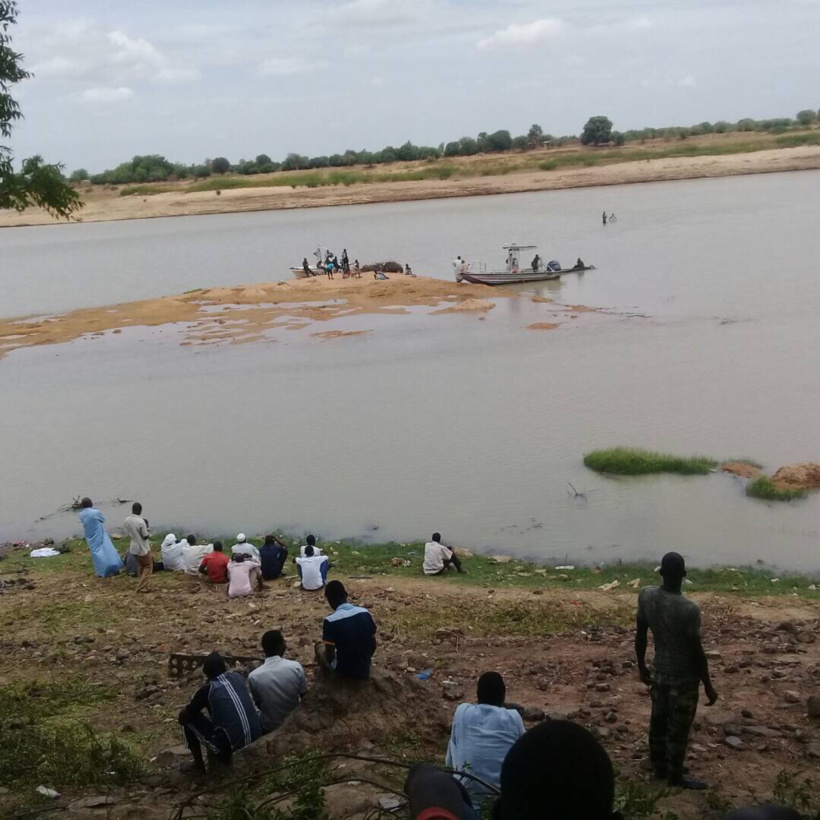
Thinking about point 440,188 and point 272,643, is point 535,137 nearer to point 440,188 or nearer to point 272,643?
point 440,188

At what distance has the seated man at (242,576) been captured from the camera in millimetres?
11750

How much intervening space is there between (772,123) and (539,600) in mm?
118467

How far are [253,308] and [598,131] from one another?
84168 mm

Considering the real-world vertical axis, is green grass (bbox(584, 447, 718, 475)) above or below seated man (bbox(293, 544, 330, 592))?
below

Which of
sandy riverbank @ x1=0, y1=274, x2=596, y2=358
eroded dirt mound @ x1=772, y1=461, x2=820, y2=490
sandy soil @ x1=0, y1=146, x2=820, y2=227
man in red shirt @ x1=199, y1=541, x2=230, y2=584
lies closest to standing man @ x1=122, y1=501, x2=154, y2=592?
man in red shirt @ x1=199, y1=541, x2=230, y2=584

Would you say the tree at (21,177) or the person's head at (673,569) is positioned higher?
the tree at (21,177)

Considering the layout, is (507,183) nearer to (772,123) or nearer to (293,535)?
(772,123)

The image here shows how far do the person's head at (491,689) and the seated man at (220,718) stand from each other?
177cm

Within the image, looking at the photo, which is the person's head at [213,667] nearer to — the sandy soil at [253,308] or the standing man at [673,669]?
the standing man at [673,669]

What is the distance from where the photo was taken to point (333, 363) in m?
28.6

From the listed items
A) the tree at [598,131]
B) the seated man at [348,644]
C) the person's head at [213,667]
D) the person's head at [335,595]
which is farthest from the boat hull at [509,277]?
the tree at [598,131]

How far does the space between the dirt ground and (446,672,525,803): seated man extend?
0.59 meters

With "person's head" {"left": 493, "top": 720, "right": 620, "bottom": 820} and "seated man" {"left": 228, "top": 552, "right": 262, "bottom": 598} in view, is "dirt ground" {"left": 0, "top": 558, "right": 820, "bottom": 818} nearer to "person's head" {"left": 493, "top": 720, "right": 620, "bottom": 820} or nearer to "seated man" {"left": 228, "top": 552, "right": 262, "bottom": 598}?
"seated man" {"left": 228, "top": 552, "right": 262, "bottom": 598}

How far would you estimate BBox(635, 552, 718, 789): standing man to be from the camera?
579 cm
